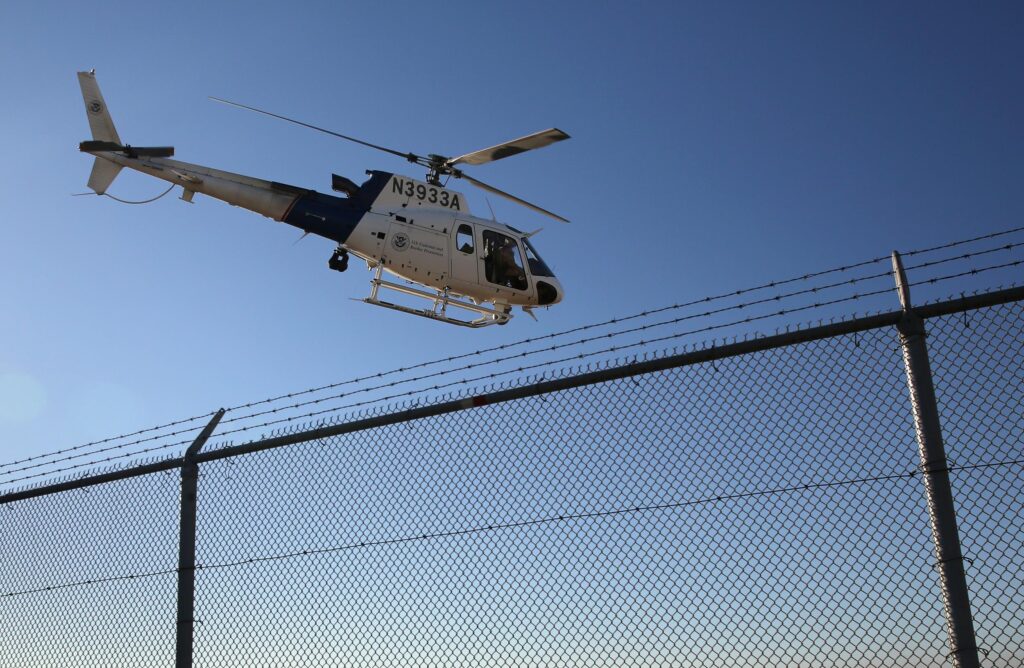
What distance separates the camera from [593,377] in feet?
17.8

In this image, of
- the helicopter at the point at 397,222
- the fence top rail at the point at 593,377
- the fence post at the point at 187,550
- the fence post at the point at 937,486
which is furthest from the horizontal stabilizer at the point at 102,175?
the fence post at the point at 937,486

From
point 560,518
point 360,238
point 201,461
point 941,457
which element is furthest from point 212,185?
point 941,457

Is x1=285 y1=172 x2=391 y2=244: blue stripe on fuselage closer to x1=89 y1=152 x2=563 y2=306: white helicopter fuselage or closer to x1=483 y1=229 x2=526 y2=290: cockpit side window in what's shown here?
x1=89 y1=152 x2=563 y2=306: white helicopter fuselage

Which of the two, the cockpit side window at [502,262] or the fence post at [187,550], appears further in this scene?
the cockpit side window at [502,262]

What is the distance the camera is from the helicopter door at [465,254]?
60.4 feet

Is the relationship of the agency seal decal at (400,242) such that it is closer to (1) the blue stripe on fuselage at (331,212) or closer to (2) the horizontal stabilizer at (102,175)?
(1) the blue stripe on fuselage at (331,212)

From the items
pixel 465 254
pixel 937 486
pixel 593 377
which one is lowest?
pixel 937 486

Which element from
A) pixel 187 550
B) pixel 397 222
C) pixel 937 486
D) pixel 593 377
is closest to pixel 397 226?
pixel 397 222

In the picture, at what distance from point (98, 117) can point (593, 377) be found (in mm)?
16053

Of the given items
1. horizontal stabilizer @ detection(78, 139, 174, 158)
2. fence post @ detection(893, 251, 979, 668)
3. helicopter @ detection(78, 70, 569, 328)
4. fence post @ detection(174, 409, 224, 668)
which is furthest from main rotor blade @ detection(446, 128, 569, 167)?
fence post @ detection(893, 251, 979, 668)

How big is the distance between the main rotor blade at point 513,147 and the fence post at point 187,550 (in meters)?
10.5

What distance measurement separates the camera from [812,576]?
180 inches

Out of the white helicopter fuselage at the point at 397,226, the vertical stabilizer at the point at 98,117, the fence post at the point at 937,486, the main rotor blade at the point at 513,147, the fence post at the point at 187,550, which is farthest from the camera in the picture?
the vertical stabilizer at the point at 98,117

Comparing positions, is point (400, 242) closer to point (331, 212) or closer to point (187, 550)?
point (331, 212)
